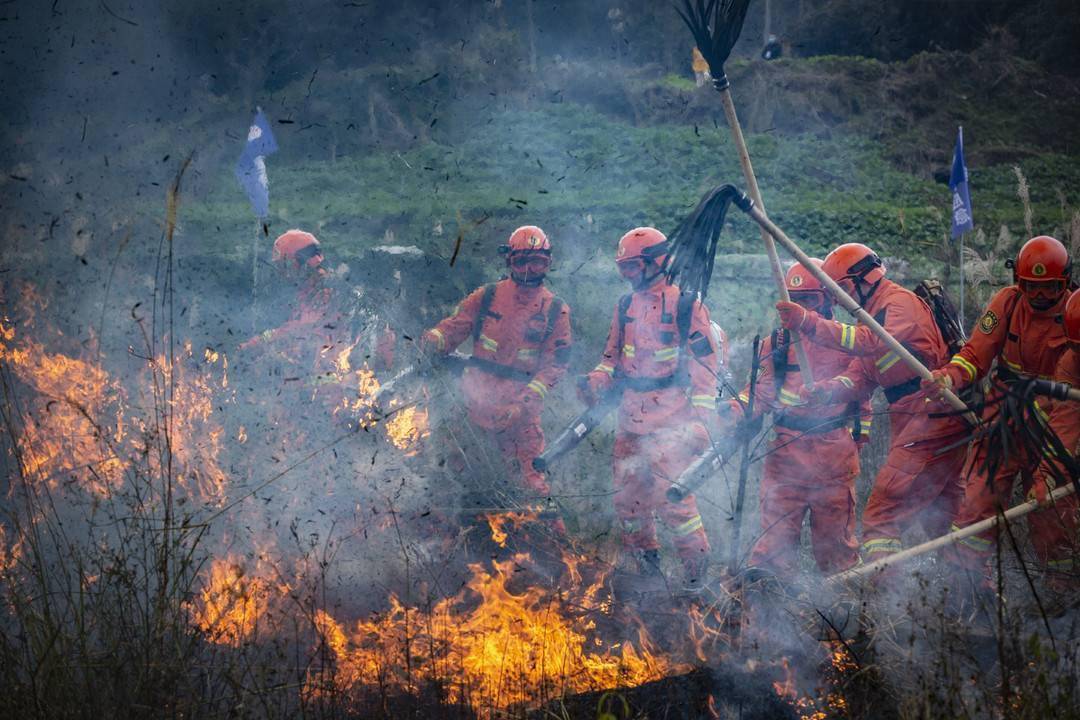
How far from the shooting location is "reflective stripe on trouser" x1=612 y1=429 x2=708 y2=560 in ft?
20.5

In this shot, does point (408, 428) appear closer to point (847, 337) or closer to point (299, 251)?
point (299, 251)

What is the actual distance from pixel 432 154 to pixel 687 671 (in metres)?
16.7

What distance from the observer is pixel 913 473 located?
18.2ft

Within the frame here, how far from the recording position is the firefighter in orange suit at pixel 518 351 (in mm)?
7289

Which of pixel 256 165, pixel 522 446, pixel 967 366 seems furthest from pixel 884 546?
pixel 256 165

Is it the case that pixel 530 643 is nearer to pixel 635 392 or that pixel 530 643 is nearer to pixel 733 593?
pixel 733 593

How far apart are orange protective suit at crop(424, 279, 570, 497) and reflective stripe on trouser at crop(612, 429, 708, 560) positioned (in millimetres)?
969

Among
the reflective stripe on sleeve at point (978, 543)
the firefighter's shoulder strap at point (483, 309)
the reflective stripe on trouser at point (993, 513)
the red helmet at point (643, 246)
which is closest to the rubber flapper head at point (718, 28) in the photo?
the red helmet at point (643, 246)

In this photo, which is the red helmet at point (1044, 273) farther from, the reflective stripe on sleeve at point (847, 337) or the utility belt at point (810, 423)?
the utility belt at point (810, 423)

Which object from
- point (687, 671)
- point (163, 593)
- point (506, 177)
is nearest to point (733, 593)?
point (687, 671)

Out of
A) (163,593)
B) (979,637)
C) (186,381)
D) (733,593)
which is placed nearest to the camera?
(163,593)

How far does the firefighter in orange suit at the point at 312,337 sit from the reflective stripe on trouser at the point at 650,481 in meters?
2.45

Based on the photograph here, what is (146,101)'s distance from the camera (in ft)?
64.3

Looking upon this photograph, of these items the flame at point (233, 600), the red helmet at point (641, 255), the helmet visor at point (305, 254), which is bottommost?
the flame at point (233, 600)
